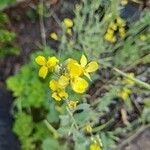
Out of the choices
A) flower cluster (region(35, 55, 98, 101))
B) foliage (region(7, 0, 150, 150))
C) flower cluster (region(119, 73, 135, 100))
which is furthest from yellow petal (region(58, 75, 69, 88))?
flower cluster (region(119, 73, 135, 100))

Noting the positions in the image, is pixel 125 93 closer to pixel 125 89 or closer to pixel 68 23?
pixel 125 89

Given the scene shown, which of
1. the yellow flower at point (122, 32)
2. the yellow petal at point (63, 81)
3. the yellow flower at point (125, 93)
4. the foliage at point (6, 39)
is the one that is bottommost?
the yellow flower at point (125, 93)

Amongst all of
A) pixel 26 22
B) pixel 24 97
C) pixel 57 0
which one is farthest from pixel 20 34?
pixel 24 97

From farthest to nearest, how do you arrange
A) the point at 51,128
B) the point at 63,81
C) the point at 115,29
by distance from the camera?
the point at 115,29 < the point at 51,128 < the point at 63,81

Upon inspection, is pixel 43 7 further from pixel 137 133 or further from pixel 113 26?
pixel 137 133

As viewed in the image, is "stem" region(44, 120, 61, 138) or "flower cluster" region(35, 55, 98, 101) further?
"stem" region(44, 120, 61, 138)

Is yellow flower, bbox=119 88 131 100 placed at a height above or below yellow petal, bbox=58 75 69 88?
below

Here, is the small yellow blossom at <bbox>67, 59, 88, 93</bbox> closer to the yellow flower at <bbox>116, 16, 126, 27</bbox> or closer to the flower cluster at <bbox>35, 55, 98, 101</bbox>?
the flower cluster at <bbox>35, 55, 98, 101</bbox>

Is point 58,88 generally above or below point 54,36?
below

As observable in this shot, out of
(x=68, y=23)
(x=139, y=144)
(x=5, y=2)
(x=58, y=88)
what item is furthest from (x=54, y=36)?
(x=58, y=88)

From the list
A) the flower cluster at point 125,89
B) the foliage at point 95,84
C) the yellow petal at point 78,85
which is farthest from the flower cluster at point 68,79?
Answer: the flower cluster at point 125,89

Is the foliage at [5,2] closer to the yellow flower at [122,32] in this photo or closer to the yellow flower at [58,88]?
the yellow flower at [122,32]
